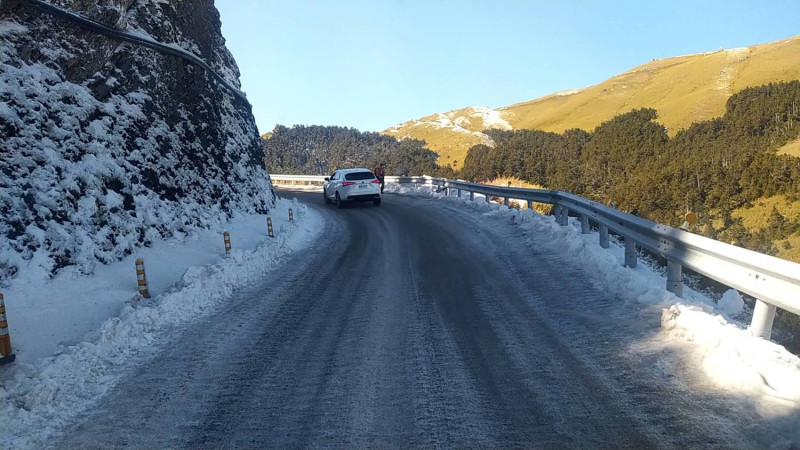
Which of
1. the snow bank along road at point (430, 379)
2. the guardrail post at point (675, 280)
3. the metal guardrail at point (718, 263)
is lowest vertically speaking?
the snow bank along road at point (430, 379)

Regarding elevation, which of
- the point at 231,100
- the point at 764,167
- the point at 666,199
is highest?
Result: the point at 231,100

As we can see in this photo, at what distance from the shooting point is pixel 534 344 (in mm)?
5258

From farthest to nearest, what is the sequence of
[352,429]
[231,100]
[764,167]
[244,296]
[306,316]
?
1. [764,167]
2. [231,100]
3. [244,296]
4. [306,316]
5. [352,429]

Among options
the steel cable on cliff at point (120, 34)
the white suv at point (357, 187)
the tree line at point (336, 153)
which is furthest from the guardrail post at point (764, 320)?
the tree line at point (336, 153)

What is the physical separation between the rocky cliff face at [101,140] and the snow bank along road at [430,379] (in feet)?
10.8

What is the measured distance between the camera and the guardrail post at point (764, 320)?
4375mm

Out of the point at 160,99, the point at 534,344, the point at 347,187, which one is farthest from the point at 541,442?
the point at 347,187

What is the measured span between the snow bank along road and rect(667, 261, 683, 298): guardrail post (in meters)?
0.55

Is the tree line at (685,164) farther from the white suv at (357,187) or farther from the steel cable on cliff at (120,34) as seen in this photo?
the steel cable on cliff at (120,34)

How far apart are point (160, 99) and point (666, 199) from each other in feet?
127

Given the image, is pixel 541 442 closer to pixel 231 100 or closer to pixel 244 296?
pixel 244 296

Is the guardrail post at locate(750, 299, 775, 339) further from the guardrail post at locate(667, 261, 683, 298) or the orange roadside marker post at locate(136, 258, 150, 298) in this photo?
the orange roadside marker post at locate(136, 258, 150, 298)

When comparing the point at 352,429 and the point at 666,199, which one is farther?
the point at 666,199

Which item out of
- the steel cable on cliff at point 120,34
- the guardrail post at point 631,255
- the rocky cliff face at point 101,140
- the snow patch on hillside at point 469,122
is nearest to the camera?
the guardrail post at point 631,255
